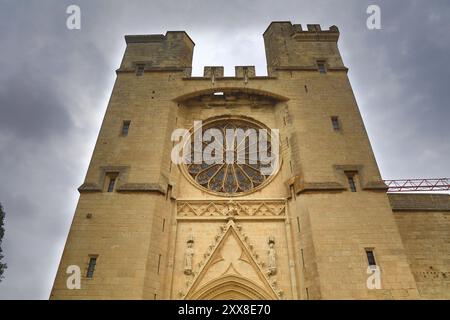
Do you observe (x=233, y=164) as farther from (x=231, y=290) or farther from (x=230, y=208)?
(x=231, y=290)

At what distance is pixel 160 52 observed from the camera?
15773 millimetres

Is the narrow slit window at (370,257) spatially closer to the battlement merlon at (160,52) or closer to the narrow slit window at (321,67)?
the narrow slit window at (321,67)

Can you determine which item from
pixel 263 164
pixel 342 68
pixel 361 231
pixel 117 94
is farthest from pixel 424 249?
pixel 117 94

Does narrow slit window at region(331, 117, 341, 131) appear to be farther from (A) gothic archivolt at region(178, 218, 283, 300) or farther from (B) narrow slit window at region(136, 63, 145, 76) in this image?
(B) narrow slit window at region(136, 63, 145, 76)

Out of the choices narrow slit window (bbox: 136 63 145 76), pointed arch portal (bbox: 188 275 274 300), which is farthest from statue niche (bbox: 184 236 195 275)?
narrow slit window (bbox: 136 63 145 76)

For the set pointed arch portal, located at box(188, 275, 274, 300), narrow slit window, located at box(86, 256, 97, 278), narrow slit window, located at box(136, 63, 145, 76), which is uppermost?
narrow slit window, located at box(136, 63, 145, 76)

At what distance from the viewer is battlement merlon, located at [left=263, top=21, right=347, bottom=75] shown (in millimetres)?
15048

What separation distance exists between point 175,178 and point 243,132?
13.4 feet

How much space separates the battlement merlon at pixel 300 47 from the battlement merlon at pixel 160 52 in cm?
465

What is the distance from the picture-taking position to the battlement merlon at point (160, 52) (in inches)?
597

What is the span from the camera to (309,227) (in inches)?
383

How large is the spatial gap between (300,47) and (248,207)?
32.3 ft

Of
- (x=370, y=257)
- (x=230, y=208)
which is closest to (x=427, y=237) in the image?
(x=370, y=257)

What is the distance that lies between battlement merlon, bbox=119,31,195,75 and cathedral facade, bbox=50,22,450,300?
0.43 m
